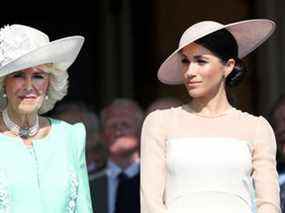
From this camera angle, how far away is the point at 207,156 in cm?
598

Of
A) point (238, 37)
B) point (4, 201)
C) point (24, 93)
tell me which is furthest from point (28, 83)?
point (238, 37)

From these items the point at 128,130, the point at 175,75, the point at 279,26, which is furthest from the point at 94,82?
the point at 175,75

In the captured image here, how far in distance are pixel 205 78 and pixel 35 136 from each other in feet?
2.78

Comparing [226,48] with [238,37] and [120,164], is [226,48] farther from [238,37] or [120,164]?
[120,164]

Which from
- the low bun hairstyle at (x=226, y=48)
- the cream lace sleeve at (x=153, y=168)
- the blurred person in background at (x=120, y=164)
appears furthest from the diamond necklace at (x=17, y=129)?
the blurred person in background at (x=120, y=164)

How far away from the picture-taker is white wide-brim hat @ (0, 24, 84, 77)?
5.95m

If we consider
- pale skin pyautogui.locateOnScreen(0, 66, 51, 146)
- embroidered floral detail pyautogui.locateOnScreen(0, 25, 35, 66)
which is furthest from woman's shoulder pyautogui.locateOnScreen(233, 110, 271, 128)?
embroidered floral detail pyautogui.locateOnScreen(0, 25, 35, 66)

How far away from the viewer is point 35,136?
20.1 feet

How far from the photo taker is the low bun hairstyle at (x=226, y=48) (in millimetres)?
6090

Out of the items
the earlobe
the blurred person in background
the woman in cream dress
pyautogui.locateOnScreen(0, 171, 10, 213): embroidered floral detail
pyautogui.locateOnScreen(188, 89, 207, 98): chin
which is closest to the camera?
pyautogui.locateOnScreen(0, 171, 10, 213): embroidered floral detail

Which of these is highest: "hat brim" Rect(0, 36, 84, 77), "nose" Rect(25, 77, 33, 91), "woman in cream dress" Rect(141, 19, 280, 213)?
"hat brim" Rect(0, 36, 84, 77)

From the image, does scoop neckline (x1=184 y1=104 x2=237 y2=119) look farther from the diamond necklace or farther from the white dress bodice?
the diamond necklace

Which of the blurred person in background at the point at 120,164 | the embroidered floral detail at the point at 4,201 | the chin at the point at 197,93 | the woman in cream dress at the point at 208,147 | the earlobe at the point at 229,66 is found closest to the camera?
the embroidered floral detail at the point at 4,201

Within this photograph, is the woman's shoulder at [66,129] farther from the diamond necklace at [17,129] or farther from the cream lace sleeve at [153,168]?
the cream lace sleeve at [153,168]
